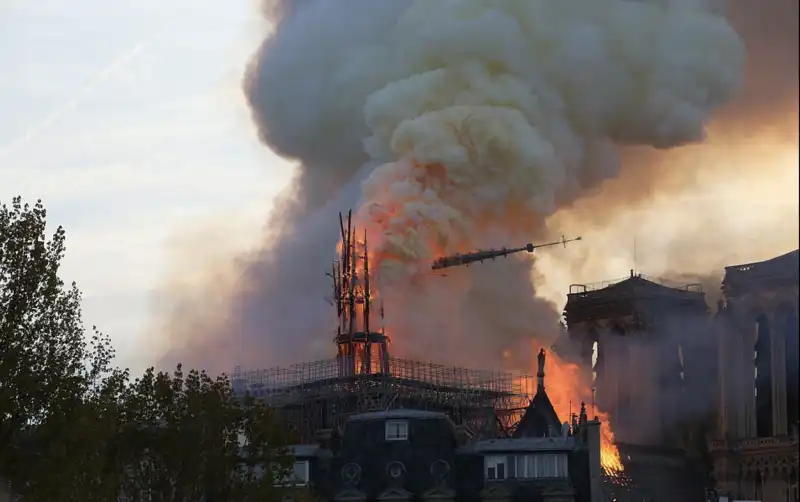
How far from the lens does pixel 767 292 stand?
16575 centimetres

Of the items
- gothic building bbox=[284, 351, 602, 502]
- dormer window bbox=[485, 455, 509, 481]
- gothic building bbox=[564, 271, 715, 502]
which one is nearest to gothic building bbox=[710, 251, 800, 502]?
gothic building bbox=[564, 271, 715, 502]

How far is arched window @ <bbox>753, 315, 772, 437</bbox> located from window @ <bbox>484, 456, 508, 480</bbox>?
46675mm

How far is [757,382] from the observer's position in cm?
17075

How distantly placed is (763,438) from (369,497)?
1991 inches

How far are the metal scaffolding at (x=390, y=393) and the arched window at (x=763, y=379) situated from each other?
23597mm

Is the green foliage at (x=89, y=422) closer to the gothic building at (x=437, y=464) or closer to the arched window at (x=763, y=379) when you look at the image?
the gothic building at (x=437, y=464)

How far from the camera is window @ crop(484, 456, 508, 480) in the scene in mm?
128250

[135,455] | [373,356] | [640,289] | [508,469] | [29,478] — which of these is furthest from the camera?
[640,289]

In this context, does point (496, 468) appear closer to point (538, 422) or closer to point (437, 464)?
point (437, 464)

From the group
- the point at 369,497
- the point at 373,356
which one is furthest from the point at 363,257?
the point at 369,497

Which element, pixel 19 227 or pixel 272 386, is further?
pixel 272 386

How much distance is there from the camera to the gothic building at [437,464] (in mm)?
127125

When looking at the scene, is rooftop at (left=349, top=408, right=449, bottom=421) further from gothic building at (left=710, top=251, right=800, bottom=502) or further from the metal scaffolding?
gothic building at (left=710, top=251, right=800, bottom=502)

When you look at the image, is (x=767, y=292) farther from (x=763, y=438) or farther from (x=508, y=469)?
(x=508, y=469)
